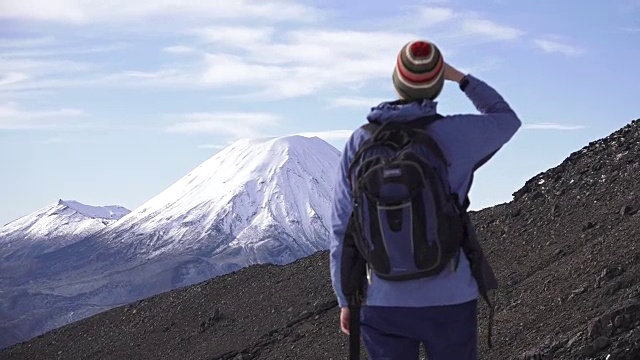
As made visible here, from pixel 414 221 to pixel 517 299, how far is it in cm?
891

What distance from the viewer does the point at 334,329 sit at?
16.3 m

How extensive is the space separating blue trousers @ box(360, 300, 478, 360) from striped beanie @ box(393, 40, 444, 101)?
0.96m

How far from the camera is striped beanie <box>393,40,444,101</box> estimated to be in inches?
167

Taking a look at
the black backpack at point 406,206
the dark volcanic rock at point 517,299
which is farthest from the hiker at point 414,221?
the dark volcanic rock at point 517,299

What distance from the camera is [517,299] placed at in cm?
1265

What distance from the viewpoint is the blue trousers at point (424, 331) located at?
419 cm

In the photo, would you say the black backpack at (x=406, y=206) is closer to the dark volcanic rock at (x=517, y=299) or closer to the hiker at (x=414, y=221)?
the hiker at (x=414, y=221)

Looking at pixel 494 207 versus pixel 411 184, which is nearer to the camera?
pixel 411 184

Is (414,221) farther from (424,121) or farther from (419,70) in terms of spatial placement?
(419,70)

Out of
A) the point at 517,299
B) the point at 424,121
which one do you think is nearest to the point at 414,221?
the point at 424,121

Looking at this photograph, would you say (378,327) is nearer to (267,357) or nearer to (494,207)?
(267,357)

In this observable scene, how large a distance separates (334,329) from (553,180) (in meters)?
5.47

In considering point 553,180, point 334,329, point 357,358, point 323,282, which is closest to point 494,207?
point 553,180

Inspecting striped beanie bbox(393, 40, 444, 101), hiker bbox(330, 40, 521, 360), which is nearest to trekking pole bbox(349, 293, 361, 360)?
hiker bbox(330, 40, 521, 360)
